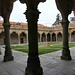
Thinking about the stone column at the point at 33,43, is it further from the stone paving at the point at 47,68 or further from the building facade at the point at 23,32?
the building facade at the point at 23,32

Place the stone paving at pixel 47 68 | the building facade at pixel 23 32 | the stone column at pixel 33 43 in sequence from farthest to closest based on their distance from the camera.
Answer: the building facade at pixel 23 32, the stone paving at pixel 47 68, the stone column at pixel 33 43

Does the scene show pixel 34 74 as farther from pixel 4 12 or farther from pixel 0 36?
pixel 0 36

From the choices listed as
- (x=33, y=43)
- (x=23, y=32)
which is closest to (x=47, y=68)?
(x=33, y=43)

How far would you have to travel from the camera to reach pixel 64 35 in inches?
190

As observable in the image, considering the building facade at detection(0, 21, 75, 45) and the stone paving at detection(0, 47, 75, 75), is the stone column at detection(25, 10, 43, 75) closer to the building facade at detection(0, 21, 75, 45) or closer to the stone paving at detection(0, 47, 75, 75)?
the stone paving at detection(0, 47, 75, 75)

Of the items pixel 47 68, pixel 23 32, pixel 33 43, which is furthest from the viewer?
pixel 23 32

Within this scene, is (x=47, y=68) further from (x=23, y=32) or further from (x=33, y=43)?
(x=23, y=32)

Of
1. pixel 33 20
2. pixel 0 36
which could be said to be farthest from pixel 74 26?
pixel 33 20

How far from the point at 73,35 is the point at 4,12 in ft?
94.6

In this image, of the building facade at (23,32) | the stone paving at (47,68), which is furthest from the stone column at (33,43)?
the building facade at (23,32)

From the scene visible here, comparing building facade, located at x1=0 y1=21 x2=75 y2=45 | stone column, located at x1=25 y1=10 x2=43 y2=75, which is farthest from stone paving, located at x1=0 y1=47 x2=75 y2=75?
building facade, located at x1=0 y1=21 x2=75 y2=45

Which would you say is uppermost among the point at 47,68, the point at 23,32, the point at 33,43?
the point at 23,32

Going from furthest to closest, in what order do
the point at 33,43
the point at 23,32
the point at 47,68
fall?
the point at 23,32
the point at 47,68
the point at 33,43

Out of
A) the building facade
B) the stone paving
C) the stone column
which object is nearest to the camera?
the stone column
